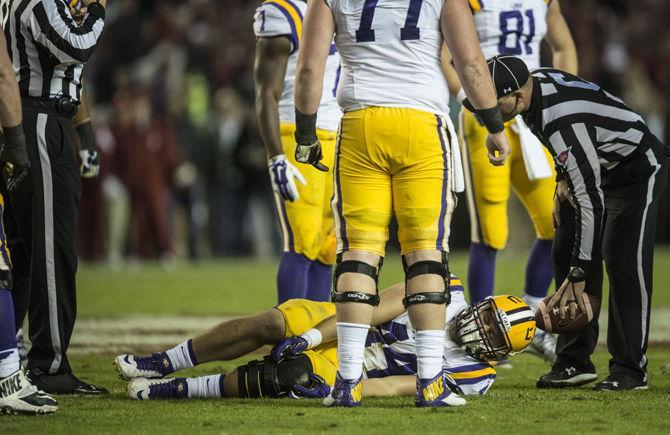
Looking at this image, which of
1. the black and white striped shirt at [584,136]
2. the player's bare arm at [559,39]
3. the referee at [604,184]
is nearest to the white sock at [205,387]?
the referee at [604,184]

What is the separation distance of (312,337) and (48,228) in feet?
4.24

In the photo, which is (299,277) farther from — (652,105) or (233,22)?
(233,22)

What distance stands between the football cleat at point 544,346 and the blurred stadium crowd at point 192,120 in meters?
8.38

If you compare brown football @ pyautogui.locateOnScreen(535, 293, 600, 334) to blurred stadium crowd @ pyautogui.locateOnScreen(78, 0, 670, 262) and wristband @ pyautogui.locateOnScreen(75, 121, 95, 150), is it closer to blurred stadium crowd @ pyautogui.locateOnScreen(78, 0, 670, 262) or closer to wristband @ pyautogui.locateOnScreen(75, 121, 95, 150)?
wristband @ pyautogui.locateOnScreen(75, 121, 95, 150)

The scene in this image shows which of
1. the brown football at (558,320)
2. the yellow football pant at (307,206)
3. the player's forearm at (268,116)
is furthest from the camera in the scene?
the yellow football pant at (307,206)

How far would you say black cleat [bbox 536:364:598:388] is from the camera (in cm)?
510

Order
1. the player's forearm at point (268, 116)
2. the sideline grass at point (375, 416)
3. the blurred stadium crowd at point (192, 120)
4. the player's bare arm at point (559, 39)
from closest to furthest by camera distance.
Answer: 1. the sideline grass at point (375, 416)
2. the player's forearm at point (268, 116)
3. the player's bare arm at point (559, 39)
4. the blurred stadium crowd at point (192, 120)

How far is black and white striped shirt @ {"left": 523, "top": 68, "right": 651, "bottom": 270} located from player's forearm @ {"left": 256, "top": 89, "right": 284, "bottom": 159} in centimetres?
130

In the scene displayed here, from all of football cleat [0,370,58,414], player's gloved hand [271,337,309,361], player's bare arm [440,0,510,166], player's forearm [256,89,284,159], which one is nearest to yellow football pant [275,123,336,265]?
player's forearm [256,89,284,159]

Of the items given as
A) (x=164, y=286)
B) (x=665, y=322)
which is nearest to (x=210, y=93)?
(x=164, y=286)

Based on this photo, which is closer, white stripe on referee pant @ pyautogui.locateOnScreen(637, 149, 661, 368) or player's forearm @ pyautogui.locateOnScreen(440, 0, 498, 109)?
player's forearm @ pyautogui.locateOnScreen(440, 0, 498, 109)

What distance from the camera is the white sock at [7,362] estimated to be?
4.19 metres

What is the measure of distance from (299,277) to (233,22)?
39.1 ft

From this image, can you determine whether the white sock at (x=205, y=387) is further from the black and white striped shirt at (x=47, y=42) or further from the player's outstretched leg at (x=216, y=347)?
the black and white striped shirt at (x=47, y=42)
